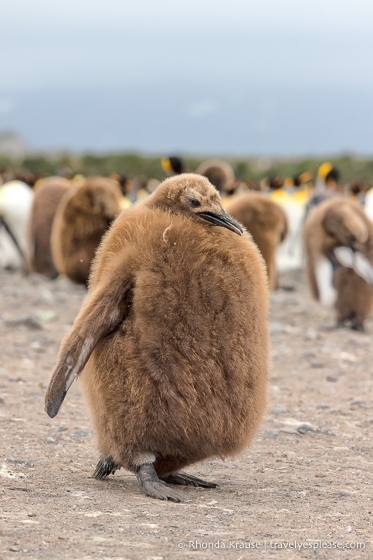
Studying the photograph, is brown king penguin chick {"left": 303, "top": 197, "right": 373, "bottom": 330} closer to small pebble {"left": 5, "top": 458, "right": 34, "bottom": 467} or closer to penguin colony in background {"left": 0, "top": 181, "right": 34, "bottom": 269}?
small pebble {"left": 5, "top": 458, "right": 34, "bottom": 467}

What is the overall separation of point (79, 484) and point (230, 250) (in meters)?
1.15

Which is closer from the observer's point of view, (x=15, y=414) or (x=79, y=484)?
(x=79, y=484)

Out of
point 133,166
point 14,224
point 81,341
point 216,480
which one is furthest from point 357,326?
point 133,166

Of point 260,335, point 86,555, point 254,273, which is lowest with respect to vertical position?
point 86,555

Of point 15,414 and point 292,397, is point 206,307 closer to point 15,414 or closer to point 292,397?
point 15,414

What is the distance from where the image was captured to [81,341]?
3406 millimetres

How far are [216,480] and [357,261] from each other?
5184 millimetres

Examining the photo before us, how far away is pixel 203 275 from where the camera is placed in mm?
3543

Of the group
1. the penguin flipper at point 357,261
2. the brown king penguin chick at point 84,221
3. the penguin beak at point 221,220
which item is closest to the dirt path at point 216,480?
the penguin beak at point 221,220

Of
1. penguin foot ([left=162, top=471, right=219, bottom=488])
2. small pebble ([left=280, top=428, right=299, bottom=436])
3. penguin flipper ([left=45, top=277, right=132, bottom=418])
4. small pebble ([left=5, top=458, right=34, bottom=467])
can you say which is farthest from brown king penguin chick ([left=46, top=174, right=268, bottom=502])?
small pebble ([left=280, top=428, right=299, bottom=436])

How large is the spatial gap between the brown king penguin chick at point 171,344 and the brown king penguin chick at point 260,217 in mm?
5381

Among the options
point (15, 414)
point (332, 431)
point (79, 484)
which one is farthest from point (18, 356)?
point (79, 484)

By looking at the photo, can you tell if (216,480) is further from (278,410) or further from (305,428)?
(278,410)

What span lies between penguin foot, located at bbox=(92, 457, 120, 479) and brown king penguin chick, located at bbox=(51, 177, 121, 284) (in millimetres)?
5676
